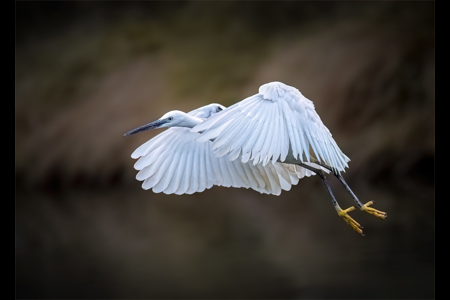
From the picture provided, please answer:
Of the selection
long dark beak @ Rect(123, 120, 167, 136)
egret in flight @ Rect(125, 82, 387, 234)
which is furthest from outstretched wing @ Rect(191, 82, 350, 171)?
long dark beak @ Rect(123, 120, 167, 136)

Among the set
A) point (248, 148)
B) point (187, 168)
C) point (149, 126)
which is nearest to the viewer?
point (248, 148)

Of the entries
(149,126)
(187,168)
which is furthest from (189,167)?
(149,126)

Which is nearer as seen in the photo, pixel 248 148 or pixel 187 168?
pixel 248 148

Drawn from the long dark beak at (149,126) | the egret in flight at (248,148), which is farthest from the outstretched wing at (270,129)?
the long dark beak at (149,126)

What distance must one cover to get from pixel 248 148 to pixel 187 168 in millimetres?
602

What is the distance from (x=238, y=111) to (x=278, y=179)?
719mm

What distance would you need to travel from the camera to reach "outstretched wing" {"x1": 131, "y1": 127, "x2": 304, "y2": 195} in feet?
7.86

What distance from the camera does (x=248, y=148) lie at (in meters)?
1.91

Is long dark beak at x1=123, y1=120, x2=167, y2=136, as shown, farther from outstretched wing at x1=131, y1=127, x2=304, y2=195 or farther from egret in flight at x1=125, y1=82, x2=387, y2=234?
outstretched wing at x1=131, y1=127, x2=304, y2=195

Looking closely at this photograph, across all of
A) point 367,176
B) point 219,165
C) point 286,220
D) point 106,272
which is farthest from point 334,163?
point 367,176

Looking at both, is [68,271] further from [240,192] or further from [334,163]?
[240,192]

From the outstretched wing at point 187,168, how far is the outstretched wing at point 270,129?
1.36 ft

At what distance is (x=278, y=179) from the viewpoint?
8.57 ft

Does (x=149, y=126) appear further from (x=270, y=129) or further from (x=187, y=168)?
(x=270, y=129)
